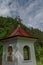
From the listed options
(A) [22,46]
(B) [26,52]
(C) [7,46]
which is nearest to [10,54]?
(C) [7,46]

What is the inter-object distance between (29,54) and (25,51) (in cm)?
34

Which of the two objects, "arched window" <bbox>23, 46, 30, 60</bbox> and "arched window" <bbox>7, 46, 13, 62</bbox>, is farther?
"arched window" <bbox>23, 46, 30, 60</bbox>

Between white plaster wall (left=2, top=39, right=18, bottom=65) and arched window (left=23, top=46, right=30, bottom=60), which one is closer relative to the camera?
white plaster wall (left=2, top=39, right=18, bottom=65)

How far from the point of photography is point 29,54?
34.7 feet

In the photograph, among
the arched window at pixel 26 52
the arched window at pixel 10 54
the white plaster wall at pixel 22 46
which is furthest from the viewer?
the arched window at pixel 26 52

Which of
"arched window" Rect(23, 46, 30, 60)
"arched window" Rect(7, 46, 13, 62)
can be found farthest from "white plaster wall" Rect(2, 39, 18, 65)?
"arched window" Rect(23, 46, 30, 60)

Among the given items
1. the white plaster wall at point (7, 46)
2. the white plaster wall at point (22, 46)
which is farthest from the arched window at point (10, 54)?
the white plaster wall at point (22, 46)

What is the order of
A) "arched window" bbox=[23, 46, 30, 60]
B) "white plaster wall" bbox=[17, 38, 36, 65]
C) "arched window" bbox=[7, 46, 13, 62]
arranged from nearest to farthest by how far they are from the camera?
"white plaster wall" bbox=[17, 38, 36, 65] < "arched window" bbox=[7, 46, 13, 62] < "arched window" bbox=[23, 46, 30, 60]

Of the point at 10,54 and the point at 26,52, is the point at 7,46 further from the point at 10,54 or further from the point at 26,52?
the point at 26,52

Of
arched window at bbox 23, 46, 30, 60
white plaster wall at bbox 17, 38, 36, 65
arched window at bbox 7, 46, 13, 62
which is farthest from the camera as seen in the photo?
arched window at bbox 23, 46, 30, 60

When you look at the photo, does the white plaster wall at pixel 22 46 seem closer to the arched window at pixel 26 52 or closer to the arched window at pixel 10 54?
the arched window at pixel 26 52

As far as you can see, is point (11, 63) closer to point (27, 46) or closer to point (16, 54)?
point (16, 54)

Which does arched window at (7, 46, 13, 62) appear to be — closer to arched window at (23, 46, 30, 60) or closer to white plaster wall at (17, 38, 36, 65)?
white plaster wall at (17, 38, 36, 65)

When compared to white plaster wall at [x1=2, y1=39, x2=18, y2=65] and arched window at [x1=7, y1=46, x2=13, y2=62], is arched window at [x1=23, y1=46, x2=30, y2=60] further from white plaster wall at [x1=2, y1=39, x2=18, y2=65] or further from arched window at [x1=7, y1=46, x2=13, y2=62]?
arched window at [x1=7, y1=46, x2=13, y2=62]
